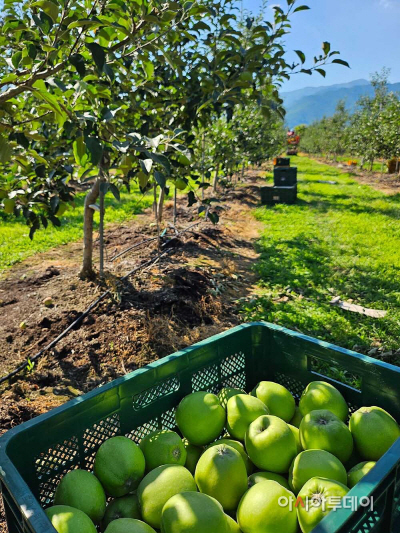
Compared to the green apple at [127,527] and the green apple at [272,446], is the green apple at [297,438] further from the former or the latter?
the green apple at [127,527]

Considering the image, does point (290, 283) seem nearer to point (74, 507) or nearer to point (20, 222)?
point (74, 507)

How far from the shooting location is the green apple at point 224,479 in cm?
127

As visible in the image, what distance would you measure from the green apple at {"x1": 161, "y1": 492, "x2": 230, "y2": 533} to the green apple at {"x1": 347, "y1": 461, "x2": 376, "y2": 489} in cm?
44

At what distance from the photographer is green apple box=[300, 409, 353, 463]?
139cm

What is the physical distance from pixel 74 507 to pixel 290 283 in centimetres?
442

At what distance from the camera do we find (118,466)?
4.33 feet

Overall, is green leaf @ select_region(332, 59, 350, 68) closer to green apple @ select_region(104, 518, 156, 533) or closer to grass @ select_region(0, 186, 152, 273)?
green apple @ select_region(104, 518, 156, 533)

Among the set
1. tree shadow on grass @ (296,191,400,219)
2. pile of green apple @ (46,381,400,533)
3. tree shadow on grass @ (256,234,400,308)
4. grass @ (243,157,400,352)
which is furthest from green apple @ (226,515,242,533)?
tree shadow on grass @ (296,191,400,219)

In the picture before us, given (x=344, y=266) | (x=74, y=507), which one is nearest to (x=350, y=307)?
(x=344, y=266)

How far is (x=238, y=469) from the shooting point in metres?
1.28

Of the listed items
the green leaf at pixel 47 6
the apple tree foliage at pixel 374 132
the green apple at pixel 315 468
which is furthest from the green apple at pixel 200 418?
the apple tree foliage at pixel 374 132

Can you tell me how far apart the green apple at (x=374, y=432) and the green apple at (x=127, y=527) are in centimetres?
74

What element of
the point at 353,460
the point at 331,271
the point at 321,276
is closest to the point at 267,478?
the point at 353,460

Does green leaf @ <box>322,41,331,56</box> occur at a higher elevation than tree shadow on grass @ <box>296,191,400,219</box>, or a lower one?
higher
